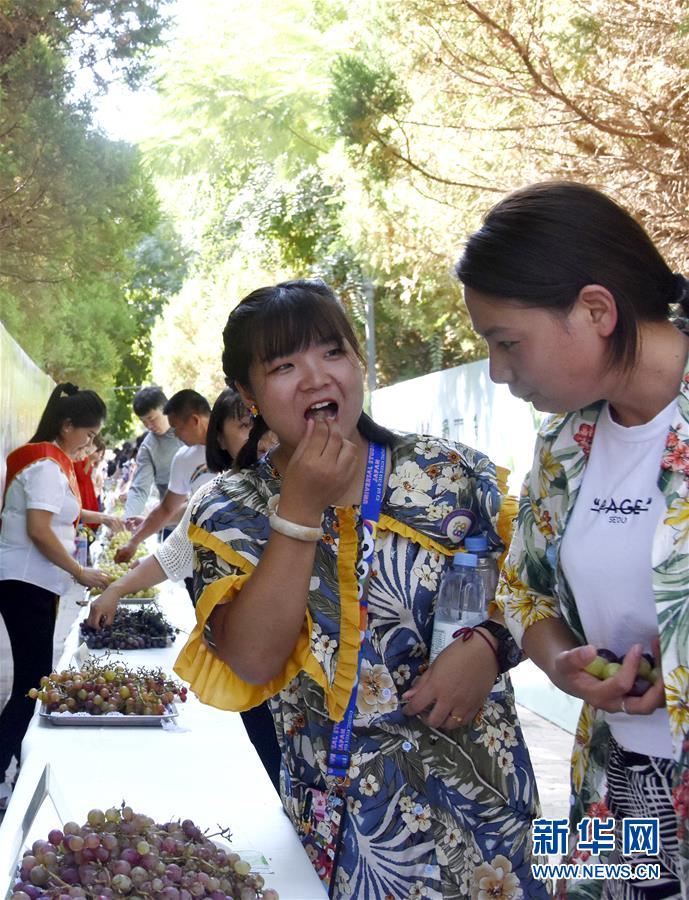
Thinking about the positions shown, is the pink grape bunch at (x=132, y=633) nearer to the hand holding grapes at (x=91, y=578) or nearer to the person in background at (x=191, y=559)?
the person in background at (x=191, y=559)

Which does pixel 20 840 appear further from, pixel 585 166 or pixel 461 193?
pixel 461 193

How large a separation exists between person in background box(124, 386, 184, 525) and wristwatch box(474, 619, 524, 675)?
8.49 metres

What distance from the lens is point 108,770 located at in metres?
2.81

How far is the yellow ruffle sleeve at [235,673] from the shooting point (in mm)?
2041

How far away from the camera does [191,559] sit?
4320mm

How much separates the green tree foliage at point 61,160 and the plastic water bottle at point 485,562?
7.93 m

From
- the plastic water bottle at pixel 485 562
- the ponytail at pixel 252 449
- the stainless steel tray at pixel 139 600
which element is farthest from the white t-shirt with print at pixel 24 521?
the plastic water bottle at pixel 485 562

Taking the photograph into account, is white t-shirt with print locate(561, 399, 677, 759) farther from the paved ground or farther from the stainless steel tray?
the stainless steel tray

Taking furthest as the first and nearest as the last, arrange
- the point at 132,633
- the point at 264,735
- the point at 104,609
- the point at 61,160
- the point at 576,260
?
1. the point at 61,160
2. the point at 132,633
3. the point at 104,609
4. the point at 264,735
5. the point at 576,260

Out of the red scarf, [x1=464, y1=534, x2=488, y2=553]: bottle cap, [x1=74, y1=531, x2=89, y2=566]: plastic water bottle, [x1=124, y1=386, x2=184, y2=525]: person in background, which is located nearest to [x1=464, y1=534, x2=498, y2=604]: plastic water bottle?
[x1=464, y1=534, x2=488, y2=553]: bottle cap

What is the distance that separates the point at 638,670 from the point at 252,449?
96 centimetres

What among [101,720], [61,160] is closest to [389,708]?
[101,720]

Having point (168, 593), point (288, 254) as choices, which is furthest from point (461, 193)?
point (288, 254)

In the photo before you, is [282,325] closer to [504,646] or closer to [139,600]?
[504,646]
